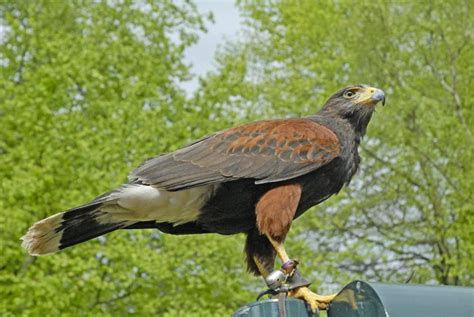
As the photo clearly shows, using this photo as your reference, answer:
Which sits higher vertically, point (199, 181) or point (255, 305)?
point (199, 181)

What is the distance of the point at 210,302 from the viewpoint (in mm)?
15852

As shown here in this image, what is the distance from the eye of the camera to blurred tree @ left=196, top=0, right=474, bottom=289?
18.0 metres

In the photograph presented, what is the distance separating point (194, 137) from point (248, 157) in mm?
11804

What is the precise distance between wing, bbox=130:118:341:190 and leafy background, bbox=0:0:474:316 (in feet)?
31.9

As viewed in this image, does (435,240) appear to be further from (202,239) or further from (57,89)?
(57,89)

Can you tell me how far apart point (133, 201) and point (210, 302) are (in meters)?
11.5

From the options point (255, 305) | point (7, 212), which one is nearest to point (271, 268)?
point (255, 305)

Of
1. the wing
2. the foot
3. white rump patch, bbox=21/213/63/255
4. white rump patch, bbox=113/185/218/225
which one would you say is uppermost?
the wing

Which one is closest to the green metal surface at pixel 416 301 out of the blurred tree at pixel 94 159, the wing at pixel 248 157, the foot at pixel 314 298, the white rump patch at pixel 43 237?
the foot at pixel 314 298

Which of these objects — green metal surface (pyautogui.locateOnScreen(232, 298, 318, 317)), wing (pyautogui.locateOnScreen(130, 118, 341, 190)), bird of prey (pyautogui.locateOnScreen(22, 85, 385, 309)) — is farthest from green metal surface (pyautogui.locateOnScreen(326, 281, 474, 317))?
wing (pyautogui.locateOnScreen(130, 118, 341, 190))

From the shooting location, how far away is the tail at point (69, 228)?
455 centimetres

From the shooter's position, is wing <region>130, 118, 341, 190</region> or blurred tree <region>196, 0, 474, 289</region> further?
blurred tree <region>196, 0, 474, 289</region>

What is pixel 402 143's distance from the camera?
1853 cm

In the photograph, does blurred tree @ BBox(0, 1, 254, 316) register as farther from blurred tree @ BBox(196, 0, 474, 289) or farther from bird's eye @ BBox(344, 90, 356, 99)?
bird's eye @ BBox(344, 90, 356, 99)
